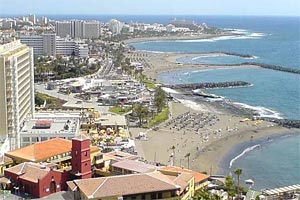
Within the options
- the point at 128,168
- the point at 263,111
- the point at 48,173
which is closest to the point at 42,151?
the point at 48,173

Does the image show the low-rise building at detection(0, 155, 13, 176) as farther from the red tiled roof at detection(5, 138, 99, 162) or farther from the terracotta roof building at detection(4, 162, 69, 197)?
the terracotta roof building at detection(4, 162, 69, 197)

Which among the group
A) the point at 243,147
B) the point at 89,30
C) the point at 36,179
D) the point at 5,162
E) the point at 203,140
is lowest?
the point at 243,147

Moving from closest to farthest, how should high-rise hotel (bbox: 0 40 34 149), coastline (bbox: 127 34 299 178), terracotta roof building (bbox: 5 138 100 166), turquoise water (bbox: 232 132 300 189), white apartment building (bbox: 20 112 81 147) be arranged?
terracotta roof building (bbox: 5 138 100 166)
turquoise water (bbox: 232 132 300 189)
high-rise hotel (bbox: 0 40 34 149)
white apartment building (bbox: 20 112 81 147)
coastline (bbox: 127 34 299 178)

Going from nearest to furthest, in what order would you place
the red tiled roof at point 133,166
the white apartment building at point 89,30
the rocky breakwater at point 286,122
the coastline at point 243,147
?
the red tiled roof at point 133,166 < the coastline at point 243,147 < the rocky breakwater at point 286,122 < the white apartment building at point 89,30

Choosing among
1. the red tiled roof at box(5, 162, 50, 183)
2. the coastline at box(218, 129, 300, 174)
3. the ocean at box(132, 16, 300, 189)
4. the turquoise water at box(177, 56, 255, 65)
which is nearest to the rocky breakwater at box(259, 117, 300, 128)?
the coastline at box(218, 129, 300, 174)

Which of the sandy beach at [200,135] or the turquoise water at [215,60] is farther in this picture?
the turquoise water at [215,60]

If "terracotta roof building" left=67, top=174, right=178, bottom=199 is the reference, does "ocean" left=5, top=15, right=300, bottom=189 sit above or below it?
below

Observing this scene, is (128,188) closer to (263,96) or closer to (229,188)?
(229,188)

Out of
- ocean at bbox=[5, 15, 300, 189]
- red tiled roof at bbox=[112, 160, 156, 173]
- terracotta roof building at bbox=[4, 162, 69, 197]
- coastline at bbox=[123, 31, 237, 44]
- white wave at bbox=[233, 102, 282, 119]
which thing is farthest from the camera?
coastline at bbox=[123, 31, 237, 44]

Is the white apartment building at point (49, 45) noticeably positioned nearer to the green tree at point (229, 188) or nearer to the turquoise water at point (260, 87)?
the turquoise water at point (260, 87)

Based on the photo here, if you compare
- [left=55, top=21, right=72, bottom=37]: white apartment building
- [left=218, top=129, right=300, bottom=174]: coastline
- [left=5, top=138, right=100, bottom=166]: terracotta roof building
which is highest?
[left=55, top=21, right=72, bottom=37]: white apartment building

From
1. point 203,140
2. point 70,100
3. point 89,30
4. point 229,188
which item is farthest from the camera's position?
point 89,30

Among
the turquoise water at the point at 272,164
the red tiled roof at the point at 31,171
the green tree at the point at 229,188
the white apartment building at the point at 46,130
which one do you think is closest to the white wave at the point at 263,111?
the turquoise water at the point at 272,164
